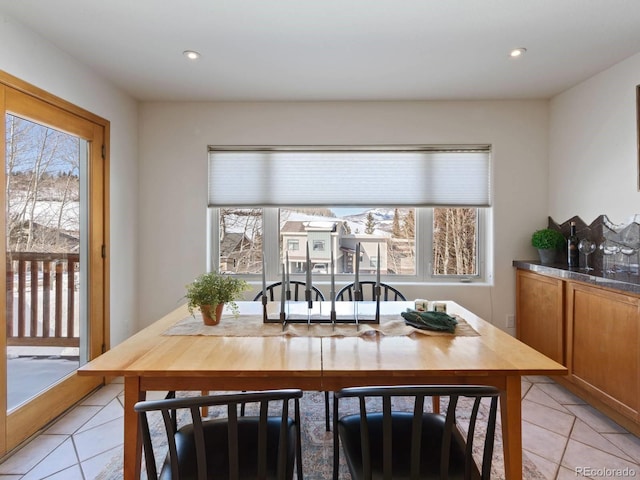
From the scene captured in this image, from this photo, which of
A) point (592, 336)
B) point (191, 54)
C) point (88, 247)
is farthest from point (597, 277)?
point (88, 247)

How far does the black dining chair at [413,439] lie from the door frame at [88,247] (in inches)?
78.6

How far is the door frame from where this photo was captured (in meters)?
1.94

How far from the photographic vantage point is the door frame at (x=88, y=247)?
6.37 ft

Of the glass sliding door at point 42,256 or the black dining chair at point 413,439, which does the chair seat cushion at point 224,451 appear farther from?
the glass sliding door at point 42,256

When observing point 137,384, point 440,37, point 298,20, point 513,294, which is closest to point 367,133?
point 440,37

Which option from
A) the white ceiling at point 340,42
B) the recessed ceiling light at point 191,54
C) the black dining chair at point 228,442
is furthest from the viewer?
the recessed ceiling light at point 191,54

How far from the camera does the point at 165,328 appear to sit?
175cm

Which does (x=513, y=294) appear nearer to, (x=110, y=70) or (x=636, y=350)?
(x=636, y=350)

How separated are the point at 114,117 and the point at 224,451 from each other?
2.85 meters

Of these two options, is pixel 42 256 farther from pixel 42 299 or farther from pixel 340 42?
pixel 340 42

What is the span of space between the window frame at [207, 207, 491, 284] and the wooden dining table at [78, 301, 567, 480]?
6.46 ft

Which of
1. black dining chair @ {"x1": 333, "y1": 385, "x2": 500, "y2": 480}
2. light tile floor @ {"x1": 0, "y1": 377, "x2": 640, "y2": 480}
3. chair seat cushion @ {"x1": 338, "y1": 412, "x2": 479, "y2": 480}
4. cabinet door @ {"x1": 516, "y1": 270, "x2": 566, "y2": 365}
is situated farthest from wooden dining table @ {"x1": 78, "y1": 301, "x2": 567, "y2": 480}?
cabinet door @ {"x1": 516, "y1": 270, "x2": 566, "y2": 365}

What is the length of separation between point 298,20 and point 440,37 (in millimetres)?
912

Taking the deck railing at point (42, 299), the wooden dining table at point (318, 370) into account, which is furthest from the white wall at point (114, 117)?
the wooden dining table at point (318, 370)
